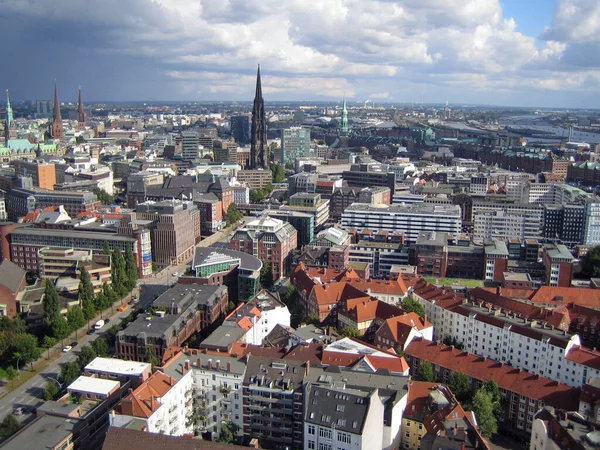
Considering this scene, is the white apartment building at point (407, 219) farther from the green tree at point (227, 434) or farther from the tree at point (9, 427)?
the tree at point (9, 427)

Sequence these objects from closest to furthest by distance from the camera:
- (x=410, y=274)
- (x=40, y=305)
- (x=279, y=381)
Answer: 1. (x=279, y=381)
2. (x=40, y=305)
3. (x=410, y=274)

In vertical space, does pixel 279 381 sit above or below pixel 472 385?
above

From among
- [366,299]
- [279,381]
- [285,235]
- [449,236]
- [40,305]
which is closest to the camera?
[279,381]

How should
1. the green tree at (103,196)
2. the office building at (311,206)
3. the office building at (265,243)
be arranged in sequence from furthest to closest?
the green tree at (103,196)
the office building at (311,206)
the office building at (265,243)

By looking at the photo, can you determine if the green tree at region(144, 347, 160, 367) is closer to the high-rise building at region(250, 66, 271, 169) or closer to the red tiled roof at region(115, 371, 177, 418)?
the red tiled roof at region(115, 371, 177, 418)

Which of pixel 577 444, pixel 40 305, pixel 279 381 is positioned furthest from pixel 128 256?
pixel 577 444

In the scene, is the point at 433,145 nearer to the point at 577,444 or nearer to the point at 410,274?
the point at 410,274

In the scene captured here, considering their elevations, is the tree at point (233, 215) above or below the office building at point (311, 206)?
below

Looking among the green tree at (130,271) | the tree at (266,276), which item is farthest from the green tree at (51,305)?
the tree at (266,276)
